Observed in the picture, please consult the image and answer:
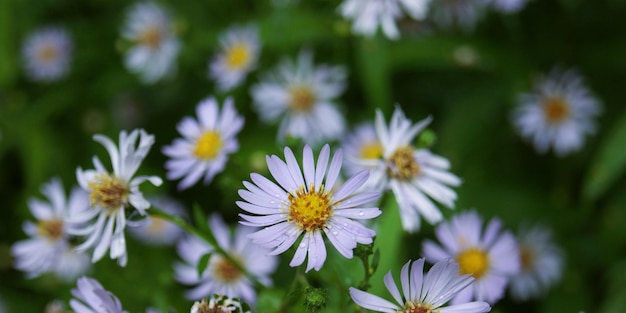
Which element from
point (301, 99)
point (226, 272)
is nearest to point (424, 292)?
point (226, 272)

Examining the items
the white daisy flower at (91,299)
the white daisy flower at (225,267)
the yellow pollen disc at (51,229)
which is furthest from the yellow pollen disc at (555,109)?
the white daisy flower at (91,299)

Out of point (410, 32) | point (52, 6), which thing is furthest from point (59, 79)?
point (410, 32)

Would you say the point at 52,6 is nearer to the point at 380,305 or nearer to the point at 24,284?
the point at 24,284

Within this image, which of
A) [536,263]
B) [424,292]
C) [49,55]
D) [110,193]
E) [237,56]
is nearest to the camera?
[424,292]

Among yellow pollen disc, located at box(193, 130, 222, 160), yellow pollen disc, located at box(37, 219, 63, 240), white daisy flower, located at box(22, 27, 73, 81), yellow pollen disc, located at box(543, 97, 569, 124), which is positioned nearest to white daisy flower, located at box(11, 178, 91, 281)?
yellow pollen disc, located at box(37, 219, 63, 240)

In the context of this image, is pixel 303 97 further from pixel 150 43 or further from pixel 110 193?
pixel 110 193

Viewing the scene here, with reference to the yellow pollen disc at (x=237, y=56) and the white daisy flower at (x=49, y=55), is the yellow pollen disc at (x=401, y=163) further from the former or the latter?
the white daisy flower at (x=49, y=55)
